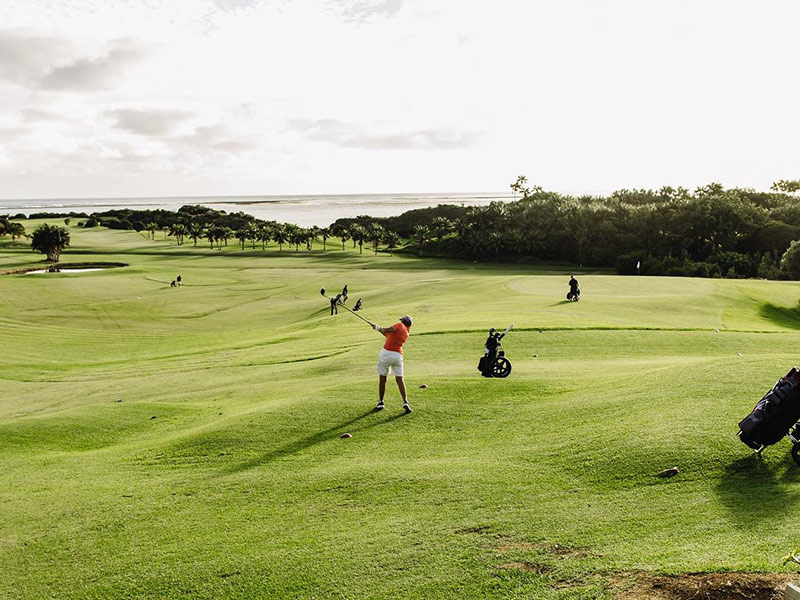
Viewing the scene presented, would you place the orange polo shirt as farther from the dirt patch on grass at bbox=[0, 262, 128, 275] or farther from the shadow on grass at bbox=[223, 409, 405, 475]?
the dirt patch on grass at bbox=[0, 262, 128, 275]

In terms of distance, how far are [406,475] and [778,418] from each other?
6217mm

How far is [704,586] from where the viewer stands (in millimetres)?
6863

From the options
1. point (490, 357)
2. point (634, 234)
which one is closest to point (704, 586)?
point (490, 357)

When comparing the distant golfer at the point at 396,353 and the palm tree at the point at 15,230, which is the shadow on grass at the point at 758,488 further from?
the palm tree at the point at 15,230

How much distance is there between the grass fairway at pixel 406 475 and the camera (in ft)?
26.7

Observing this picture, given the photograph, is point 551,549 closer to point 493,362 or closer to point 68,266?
point 493,362

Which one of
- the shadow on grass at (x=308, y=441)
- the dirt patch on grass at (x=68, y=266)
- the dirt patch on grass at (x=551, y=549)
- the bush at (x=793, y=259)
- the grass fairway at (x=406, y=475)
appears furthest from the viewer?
the dirt patch on grass at (x=68, y=266)

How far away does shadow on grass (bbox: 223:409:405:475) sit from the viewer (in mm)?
12863

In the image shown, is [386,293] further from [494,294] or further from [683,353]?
[683,353]

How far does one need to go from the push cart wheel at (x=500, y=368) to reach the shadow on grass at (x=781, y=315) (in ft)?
92.2

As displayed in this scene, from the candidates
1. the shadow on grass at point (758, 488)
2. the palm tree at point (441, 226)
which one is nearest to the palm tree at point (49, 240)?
the palm tree at point (441, 226)

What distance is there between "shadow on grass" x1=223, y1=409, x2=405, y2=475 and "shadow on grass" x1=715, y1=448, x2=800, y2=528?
757 centimetres

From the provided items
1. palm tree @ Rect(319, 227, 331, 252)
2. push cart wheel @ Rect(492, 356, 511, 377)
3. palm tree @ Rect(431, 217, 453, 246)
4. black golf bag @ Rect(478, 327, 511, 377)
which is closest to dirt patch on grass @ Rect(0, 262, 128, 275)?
palm tree @ Rect(319, 227, 331, 252)

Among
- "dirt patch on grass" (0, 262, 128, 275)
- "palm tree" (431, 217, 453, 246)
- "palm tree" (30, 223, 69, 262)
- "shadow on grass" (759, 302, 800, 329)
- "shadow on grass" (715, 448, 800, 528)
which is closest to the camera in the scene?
"shadow on grass" (715, 448, 800, 528)
